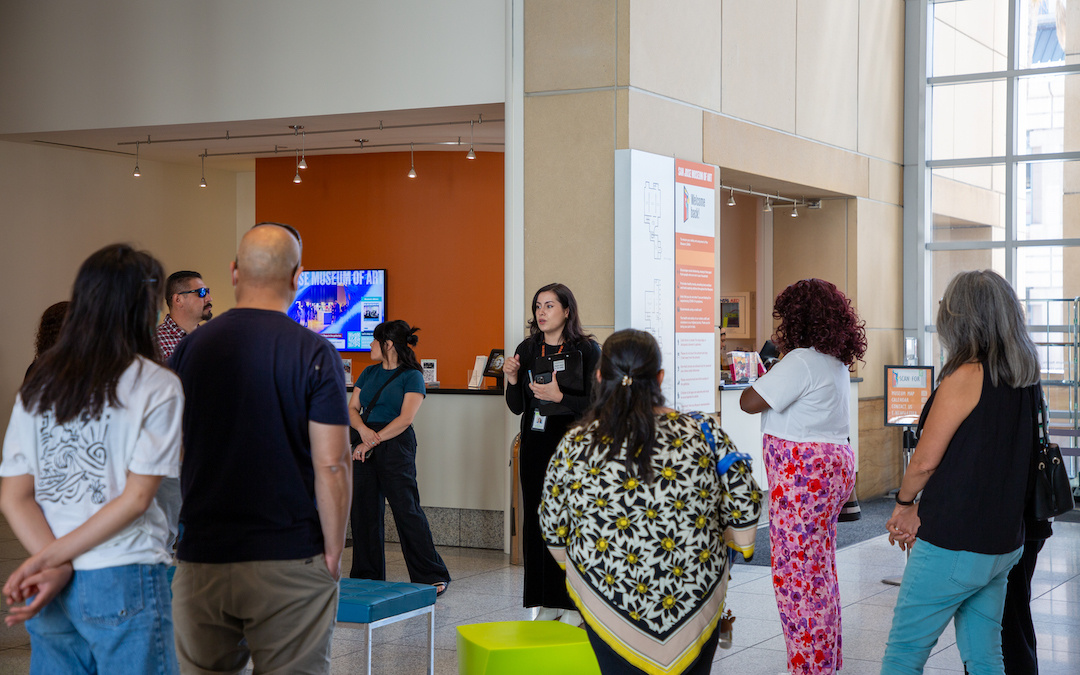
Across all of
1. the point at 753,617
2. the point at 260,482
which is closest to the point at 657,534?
the point at 260,482

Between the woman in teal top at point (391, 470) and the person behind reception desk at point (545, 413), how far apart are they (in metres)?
1.30

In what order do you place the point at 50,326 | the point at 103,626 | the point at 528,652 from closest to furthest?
the point at 103,626, the point at 528,652, the point at 50,326

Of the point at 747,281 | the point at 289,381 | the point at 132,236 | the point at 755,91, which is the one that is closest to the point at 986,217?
the point at 747,281

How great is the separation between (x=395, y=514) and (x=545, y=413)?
1.74 metres

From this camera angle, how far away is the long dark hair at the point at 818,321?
416 cm

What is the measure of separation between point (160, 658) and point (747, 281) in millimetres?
11325

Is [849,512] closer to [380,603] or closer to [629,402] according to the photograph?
[380,603]

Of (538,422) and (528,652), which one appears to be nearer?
(528,652)

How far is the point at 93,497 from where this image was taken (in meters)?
2.41

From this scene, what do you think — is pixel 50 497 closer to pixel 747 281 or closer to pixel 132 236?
pixel 132 236

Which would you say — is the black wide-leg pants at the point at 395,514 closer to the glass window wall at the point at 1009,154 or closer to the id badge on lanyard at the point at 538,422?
the id badge on lanyard at the point at 538,422

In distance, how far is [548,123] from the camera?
6.96 m

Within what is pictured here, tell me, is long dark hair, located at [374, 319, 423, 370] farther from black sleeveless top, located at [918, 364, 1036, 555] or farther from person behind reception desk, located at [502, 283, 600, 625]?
black sleeveless top, located at [918, 364, 1036, 555]

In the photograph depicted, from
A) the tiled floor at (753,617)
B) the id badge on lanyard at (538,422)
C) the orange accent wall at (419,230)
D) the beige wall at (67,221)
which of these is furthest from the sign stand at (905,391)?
the beige wall at (67,221)
